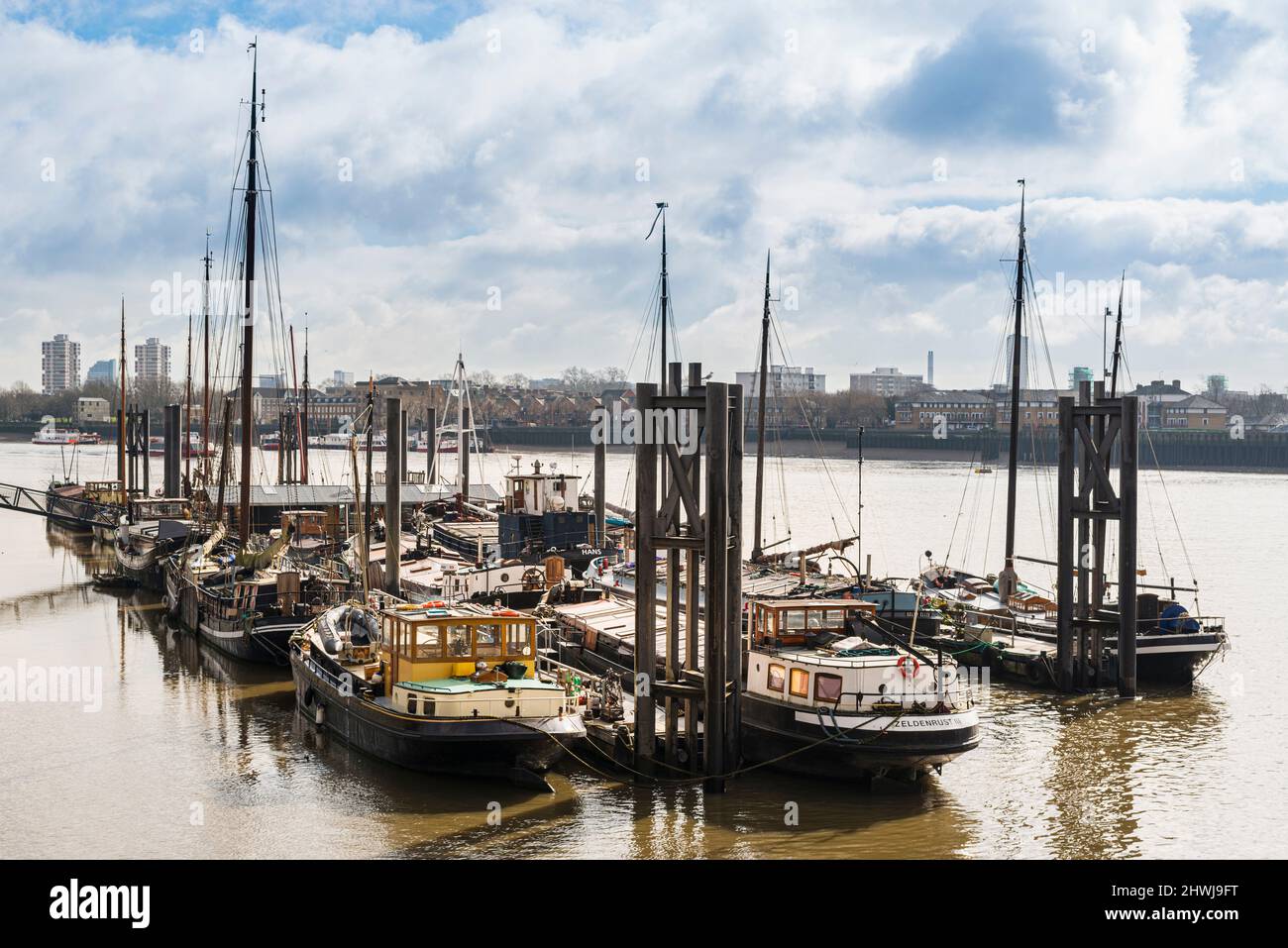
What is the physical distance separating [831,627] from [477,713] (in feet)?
24.8

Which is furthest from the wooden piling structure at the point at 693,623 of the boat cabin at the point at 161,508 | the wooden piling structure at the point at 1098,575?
the boat cabin at the point at 161,508

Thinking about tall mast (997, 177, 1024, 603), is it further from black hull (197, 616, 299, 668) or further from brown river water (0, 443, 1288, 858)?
black hull (197, 616, 299, 668)

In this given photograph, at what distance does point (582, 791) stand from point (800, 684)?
177 inches

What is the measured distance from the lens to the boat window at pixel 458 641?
82.9 feet

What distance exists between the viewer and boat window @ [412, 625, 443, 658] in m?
25.2

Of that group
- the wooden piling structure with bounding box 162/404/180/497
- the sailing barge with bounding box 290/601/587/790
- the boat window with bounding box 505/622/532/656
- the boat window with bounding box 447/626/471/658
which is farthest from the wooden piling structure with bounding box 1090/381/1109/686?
the wooden piling structure with bounding box 162/404/180/497

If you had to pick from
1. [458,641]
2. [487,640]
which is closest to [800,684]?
[487,640]

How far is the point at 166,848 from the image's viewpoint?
845 inches

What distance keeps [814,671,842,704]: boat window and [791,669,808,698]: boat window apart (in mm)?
246

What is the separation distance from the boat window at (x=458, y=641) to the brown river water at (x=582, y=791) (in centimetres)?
249

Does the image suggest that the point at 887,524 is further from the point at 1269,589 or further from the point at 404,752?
the point at 404,752

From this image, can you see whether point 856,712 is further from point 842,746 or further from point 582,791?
point 582,791
